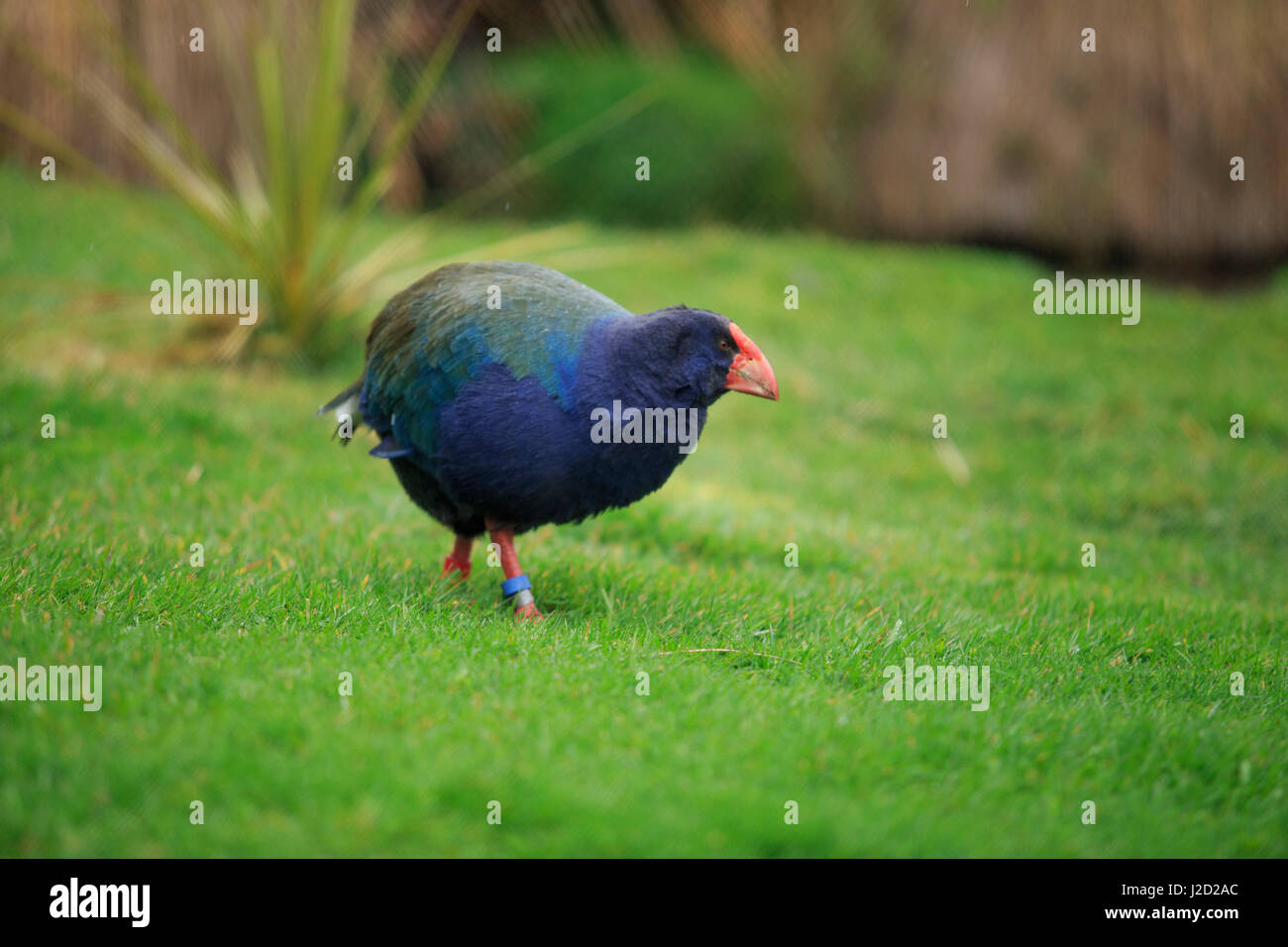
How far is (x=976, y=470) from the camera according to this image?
25.8ft

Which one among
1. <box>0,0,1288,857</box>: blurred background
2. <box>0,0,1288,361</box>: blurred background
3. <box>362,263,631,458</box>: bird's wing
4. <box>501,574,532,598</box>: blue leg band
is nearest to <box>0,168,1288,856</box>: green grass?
<box>0,0,1288,857</box>: blurred background

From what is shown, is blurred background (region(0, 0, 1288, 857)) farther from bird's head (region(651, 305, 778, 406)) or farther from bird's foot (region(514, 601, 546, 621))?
bird's head (region(651, 305, 778, 406))

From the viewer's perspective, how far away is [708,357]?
4207 mm

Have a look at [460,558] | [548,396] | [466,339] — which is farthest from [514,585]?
[466,339]

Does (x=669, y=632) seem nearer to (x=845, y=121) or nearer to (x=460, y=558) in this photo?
(x=460, y=558)

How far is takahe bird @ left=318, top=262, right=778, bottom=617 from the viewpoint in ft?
13.4

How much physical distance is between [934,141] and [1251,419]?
5.22 meters

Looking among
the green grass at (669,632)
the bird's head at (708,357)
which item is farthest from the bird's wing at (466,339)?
the green grass at (669,632)

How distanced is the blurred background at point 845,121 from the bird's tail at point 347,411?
551cm

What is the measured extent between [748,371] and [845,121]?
9.39 metres

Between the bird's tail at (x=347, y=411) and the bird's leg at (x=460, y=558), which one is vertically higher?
the bird's tail at (x=347, y=411)

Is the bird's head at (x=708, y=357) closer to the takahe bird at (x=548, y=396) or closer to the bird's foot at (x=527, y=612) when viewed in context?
the takahe bird at (x=548, y=396)

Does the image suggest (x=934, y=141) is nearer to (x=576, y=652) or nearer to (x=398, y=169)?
(x=398, y=169)

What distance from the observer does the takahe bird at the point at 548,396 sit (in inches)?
161
